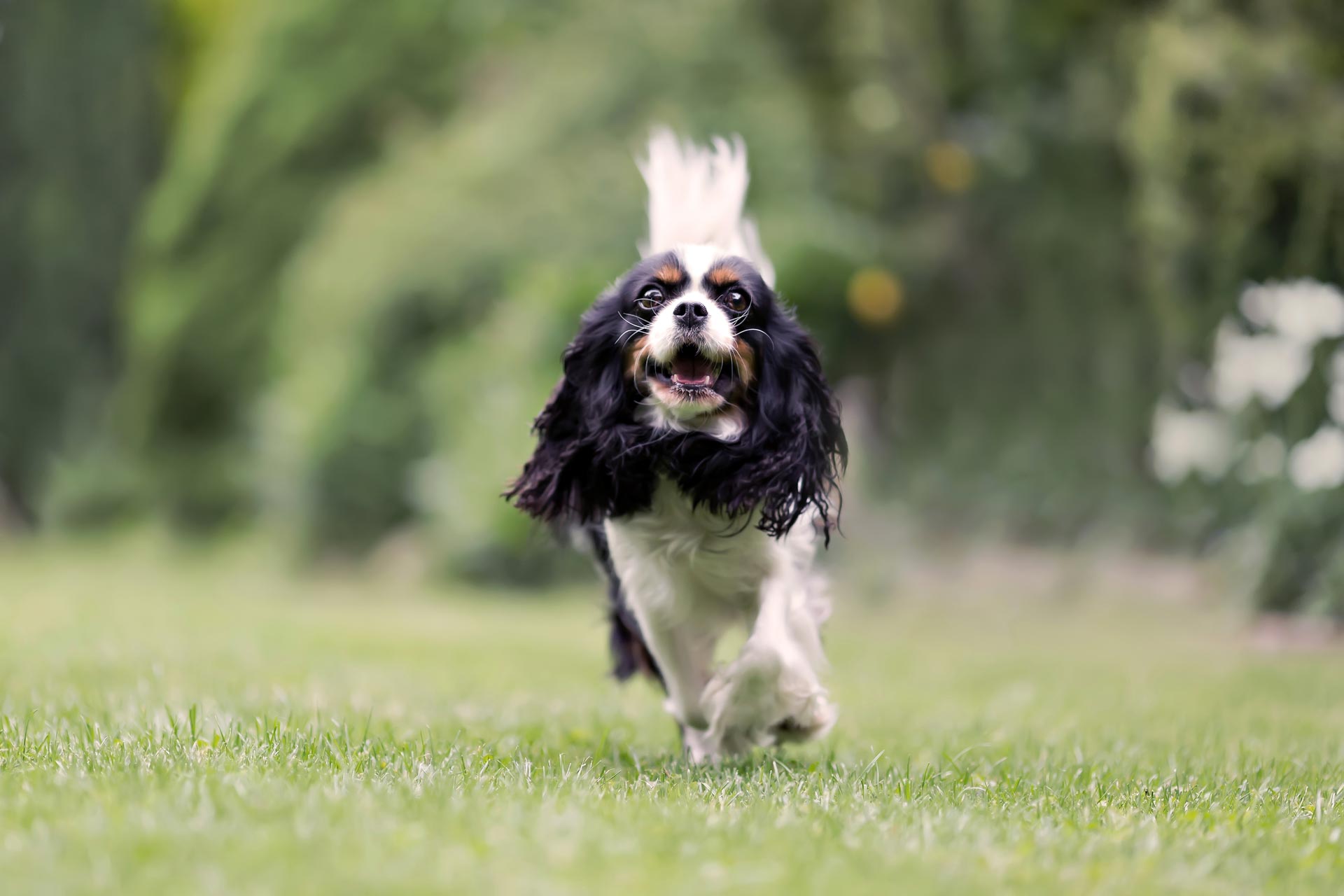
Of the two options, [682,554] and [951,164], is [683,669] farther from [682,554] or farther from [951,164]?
[951,164]

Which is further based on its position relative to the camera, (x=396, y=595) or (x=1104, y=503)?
(x=396, y=595)

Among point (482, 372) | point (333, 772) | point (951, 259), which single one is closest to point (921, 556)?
point (951, 259)

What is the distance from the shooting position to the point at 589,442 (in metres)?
4.42

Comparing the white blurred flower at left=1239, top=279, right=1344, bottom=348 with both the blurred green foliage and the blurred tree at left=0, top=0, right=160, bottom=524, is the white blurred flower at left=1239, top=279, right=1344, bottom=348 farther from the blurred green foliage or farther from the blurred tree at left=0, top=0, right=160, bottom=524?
the blurred tree at left=0, top=0, right=160, bottom=524

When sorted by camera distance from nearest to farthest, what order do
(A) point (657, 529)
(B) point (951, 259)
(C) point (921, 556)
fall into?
(A) point (657, 529), (C) point (921, 556), (B) point (951, 259)

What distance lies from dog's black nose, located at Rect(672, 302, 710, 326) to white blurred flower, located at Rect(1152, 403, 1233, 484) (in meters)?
7.19

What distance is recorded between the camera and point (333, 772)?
355 centimetres

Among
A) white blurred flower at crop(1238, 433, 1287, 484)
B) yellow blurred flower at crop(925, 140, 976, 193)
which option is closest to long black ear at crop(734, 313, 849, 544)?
white blurred flower at crop(1238, 433, 1287, 484)

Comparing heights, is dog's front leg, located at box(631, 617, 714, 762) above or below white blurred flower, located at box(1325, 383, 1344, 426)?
below

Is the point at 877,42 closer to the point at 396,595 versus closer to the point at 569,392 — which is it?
the point at 396,595

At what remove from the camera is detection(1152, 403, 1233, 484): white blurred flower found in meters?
10.6

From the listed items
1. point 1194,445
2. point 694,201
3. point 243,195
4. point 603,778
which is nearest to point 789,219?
point 1194,445

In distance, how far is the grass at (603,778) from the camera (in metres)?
2.63

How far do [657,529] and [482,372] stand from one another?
10249 millimetres
